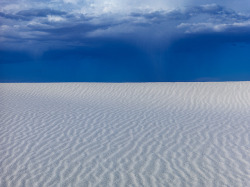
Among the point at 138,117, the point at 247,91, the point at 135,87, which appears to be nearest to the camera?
the point at 138,117

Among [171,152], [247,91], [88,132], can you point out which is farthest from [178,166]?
[247,91]

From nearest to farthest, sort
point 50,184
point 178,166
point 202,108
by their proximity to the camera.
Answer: point 50,184
point 178,166
point 202,108

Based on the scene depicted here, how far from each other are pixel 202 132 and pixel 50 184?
5063 mm

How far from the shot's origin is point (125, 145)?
6.93 meters

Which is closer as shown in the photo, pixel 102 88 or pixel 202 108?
pixel 202 108

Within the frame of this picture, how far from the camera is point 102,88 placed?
20109 millimetres

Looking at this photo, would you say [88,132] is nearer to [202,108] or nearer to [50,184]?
[50,184]

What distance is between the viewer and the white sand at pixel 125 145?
16.6ft

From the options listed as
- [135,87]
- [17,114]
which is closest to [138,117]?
[17,114]

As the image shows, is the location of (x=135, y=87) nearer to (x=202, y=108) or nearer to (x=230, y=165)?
(x=202, y=108)

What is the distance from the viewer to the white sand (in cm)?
507

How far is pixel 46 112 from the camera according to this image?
11281 millimetres

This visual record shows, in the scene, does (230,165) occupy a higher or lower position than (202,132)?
lower

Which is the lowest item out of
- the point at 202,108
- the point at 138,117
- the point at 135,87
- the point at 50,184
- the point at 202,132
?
the point at 50,184
